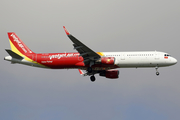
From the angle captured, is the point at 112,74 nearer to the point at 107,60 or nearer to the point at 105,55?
the point at 105,55

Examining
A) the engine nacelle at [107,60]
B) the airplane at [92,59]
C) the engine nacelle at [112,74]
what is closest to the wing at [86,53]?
the airplane at [92,59]

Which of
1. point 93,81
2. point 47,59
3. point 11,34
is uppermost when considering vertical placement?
point 11,34

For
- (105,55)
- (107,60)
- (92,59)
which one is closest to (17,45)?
(92,59)

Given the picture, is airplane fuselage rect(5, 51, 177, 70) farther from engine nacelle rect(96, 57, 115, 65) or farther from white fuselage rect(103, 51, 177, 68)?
engine nacelle rect(96, 57, 115, 65)

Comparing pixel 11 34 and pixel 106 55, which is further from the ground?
pixel 11 34

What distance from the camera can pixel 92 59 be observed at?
6519 cm

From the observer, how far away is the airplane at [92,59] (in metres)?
64.6

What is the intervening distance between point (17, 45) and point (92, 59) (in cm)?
1666

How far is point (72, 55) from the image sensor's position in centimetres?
6662

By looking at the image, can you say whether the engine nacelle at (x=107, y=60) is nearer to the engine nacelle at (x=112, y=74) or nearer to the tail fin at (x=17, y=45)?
the engine nacelle at (x=112, y=74)

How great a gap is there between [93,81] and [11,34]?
64.1ft

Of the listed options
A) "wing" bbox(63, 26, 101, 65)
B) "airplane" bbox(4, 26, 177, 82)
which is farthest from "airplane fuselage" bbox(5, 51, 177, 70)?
"wing" bbox(63, 26, 101, 65)

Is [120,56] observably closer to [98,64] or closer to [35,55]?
[98,64]

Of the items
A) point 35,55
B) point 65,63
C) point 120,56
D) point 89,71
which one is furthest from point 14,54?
point 120,56
